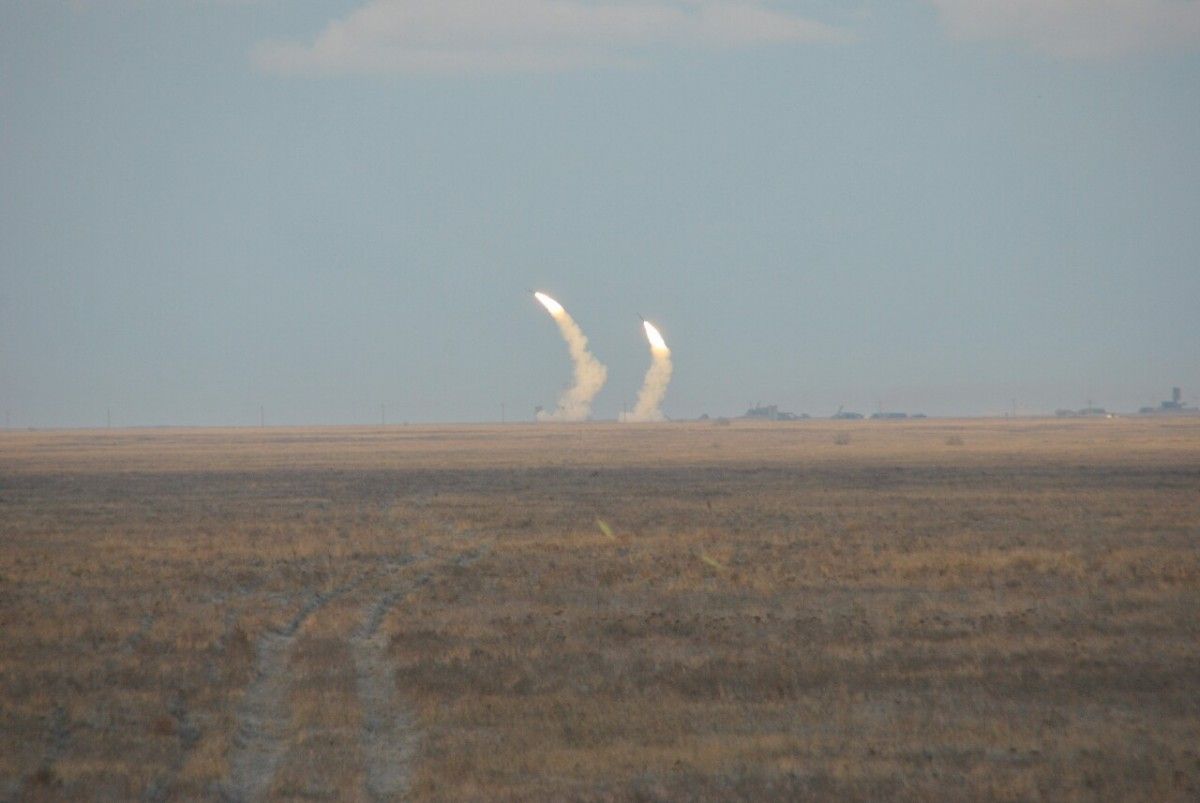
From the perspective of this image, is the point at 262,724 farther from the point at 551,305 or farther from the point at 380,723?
the point at 551,305

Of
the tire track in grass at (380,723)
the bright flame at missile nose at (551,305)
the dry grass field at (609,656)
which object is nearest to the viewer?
the tire track in grass at (380,723)

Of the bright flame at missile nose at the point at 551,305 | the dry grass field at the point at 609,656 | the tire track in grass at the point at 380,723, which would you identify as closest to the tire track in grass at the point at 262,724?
the dry grass field at the point at 609,656

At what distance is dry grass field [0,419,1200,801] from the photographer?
14.9 m

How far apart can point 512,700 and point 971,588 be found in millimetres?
12952

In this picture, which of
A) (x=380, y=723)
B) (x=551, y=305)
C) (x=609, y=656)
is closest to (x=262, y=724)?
(x=380, y=723)

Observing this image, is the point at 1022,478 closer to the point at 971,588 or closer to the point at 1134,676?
the point at 971,588

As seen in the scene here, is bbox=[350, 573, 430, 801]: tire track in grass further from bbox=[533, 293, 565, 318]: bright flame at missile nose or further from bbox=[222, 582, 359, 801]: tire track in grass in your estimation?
bbox=[533, 293, 565, 318]: bright flame at missile nose

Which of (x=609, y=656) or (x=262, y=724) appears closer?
(x=262, y=724)

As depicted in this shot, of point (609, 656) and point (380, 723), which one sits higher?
point (609, 656)

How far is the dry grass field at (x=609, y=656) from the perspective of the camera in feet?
48.9

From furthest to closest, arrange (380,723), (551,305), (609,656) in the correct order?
(551,305)
(609,656)
(380,723)

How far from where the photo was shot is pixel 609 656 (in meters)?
21.5

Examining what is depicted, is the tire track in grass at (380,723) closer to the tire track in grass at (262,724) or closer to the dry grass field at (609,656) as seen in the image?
the dry grass field at (609,656)

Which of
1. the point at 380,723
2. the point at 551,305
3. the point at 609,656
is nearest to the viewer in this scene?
the point at 380,723
